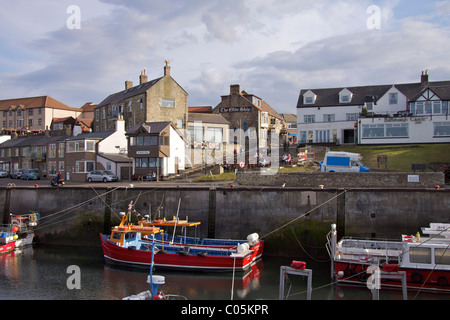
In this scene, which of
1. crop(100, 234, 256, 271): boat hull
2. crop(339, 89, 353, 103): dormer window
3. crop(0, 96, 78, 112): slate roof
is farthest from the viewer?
crop(0, 96, 78, 112): slate roof

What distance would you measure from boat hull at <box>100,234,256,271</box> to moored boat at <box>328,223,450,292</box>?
514 centimetres

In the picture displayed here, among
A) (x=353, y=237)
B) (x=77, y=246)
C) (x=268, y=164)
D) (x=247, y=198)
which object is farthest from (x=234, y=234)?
(x=268, y=164)

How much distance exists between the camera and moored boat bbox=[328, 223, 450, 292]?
19.8 meters

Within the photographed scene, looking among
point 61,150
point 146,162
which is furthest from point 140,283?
point 61,150

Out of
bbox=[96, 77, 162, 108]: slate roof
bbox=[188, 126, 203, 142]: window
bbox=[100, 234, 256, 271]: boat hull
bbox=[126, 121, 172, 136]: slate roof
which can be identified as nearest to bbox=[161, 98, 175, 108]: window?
bbox=[96, 77, 162, 108]: slate roof

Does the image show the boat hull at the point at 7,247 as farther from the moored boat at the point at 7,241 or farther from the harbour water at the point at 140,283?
the harbour water at the point at 140,283

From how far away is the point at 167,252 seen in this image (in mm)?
24141

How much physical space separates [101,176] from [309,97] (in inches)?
1254

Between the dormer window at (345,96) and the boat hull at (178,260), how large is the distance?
127ft

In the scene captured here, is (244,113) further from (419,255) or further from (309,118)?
(419,255)

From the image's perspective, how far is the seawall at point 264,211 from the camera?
25.5 meters

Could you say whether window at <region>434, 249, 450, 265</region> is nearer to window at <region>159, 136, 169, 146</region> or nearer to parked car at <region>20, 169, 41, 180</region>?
window at <region>159, 136, 169, 146</region>

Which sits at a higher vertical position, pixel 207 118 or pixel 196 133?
pixel 207 118

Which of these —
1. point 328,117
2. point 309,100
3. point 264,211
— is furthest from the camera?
point 309,100
